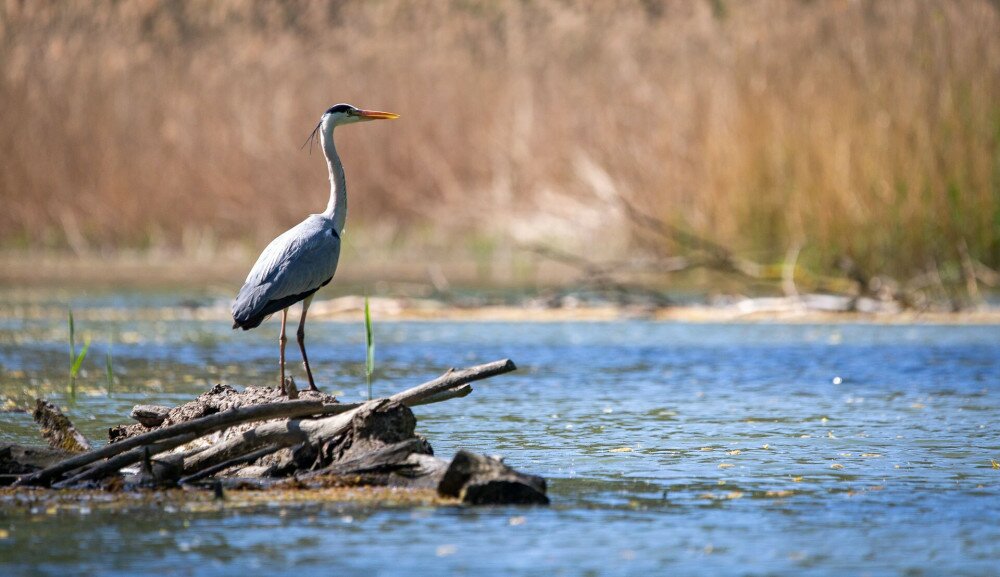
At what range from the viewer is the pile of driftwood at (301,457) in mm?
5734

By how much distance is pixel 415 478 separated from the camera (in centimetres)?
600

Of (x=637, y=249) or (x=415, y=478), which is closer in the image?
(x=415, y=478)

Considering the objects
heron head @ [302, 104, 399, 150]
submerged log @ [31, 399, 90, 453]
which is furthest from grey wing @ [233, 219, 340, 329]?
submerged log @ [31, 399, 90, 453]

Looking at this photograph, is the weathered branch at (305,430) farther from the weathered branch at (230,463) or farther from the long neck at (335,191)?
the long neck at (335,191)

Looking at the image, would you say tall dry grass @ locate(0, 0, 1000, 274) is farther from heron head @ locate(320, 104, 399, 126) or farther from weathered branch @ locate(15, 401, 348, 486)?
weathered branch @ locate(15, 401, 348, 486)

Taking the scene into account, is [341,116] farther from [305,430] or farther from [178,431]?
[178,431]

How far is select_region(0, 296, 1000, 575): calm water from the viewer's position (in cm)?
495

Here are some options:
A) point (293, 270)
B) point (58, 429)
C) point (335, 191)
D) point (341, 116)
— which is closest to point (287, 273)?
point (293, 270)

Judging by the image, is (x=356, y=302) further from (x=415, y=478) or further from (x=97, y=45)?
(x=97, y=45)

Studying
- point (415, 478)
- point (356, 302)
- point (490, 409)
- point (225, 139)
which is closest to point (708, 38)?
point (225, 139)

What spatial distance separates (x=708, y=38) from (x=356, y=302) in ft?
40.0

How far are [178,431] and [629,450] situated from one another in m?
2.06

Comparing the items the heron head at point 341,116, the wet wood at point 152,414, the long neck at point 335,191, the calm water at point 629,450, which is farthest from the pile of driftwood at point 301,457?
the heron head at point 341,116

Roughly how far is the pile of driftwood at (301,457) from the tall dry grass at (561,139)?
8.73 metres
